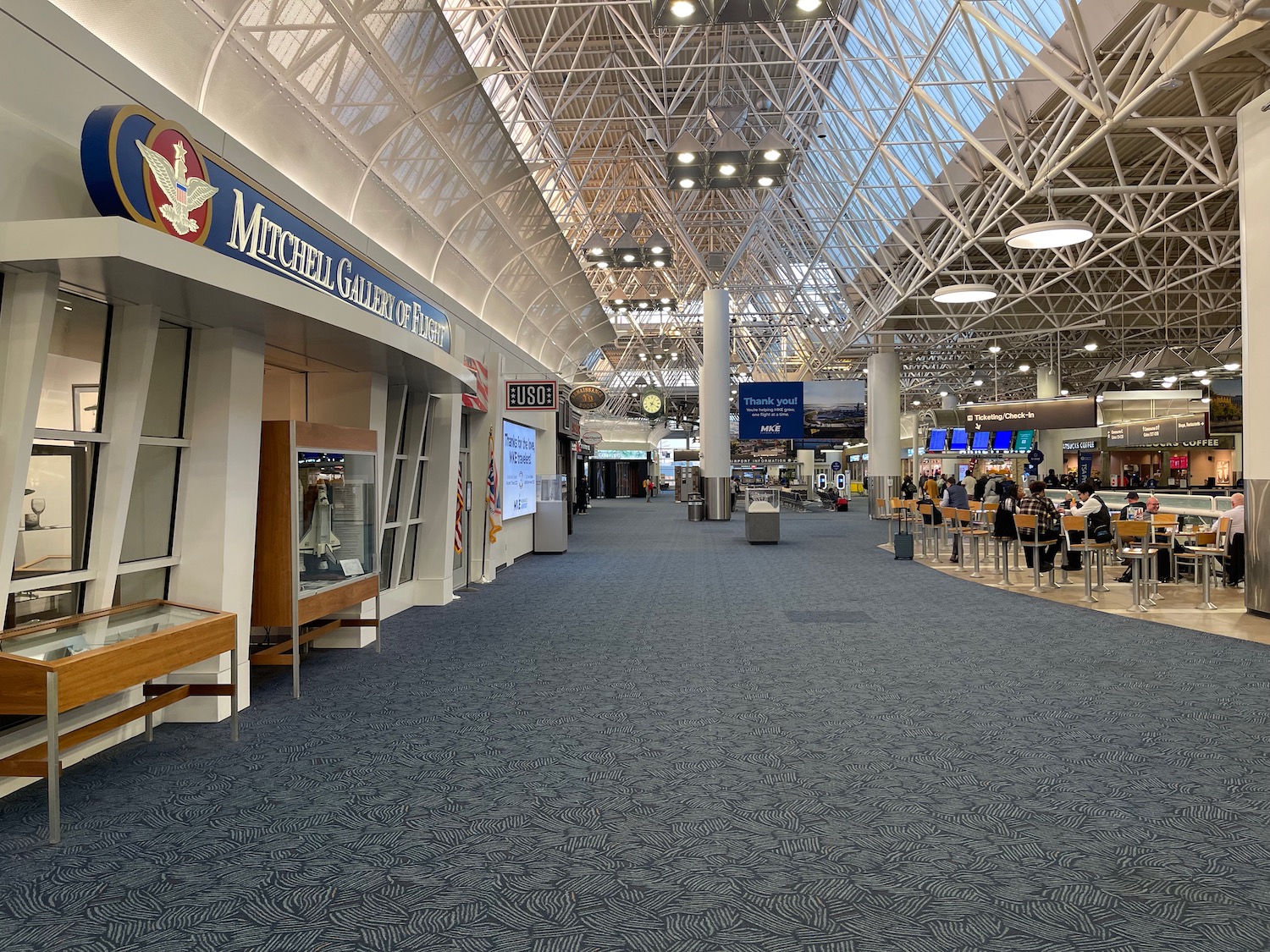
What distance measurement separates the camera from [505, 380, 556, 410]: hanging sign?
12109mm

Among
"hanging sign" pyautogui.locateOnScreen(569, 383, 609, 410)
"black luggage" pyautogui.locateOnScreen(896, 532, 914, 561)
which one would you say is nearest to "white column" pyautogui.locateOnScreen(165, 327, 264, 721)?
"black luggage" pyautogui.locateOnScreen(896, 532, 914, 561)

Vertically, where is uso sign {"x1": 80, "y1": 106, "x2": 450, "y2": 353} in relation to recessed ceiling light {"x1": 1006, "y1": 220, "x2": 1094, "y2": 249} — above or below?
below

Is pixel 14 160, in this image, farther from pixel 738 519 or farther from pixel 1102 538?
pixel 738 519

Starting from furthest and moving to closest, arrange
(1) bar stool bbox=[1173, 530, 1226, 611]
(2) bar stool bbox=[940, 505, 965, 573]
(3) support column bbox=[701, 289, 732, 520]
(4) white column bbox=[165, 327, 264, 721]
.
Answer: (3) support column bbox=[701, 289, 732, 520] < (2) bar stool bbox=[940, 505, 965, 573] < (1) bar stool bbox=[1173, 530, 1226, 611] < (4) white column bbox=[165, 327, 264, 721]

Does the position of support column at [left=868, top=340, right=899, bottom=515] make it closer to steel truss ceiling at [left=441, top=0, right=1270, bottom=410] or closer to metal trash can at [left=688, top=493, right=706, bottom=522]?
steel truss ceiling at [left=441, top=0, right=1270, bottom=410]

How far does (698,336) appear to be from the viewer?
44938 millimetres

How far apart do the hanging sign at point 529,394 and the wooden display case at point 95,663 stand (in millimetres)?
7730

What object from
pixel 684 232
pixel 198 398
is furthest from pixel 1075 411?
pixel 198 398

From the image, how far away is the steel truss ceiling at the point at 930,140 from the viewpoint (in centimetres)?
1112

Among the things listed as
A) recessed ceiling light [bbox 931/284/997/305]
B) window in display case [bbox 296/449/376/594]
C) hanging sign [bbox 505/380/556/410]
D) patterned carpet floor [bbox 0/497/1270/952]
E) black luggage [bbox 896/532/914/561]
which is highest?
recessed ceiling light [bbox 931/284/997/305]

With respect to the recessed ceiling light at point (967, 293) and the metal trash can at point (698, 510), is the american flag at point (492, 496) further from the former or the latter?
the metal trash can at point (698, 510)

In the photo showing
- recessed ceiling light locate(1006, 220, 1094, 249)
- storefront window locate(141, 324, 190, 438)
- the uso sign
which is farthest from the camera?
recessed ceiling light locate(1006, 220, 1094, 249)

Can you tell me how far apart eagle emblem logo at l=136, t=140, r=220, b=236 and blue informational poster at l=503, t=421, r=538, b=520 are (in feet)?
27.2

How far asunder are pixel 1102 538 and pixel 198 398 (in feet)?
33.1
